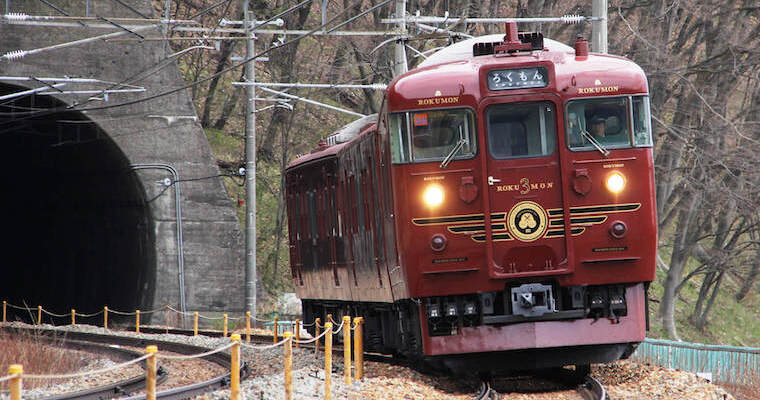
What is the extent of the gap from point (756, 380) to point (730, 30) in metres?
14.5

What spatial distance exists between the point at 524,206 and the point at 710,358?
6.38 meters

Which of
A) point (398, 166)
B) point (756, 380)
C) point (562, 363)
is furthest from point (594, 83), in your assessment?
point (756, 380)

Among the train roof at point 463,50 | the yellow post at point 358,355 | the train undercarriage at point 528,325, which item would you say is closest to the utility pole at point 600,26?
the train roof at point 463,50

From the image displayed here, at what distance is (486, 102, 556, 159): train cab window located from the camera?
12.7 meters

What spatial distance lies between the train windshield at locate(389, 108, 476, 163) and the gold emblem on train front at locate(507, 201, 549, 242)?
2.62 ft

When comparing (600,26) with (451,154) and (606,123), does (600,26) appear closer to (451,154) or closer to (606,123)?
(606,123)

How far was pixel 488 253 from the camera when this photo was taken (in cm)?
1246

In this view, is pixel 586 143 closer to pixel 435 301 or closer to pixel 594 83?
pixel 594 83

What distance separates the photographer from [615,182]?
1254cm

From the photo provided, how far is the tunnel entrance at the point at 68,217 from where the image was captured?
99.3 ft

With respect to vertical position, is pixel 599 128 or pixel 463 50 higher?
pixel 463 50

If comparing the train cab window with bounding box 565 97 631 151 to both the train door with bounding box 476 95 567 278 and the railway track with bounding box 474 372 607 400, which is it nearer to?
the train door with bounding box 476 95 567 278

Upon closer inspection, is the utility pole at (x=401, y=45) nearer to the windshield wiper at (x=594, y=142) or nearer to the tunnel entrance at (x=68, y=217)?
the windshield wiper at (x=594, y=142)

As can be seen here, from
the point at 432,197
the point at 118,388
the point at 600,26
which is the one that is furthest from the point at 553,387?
the point at 600,26
